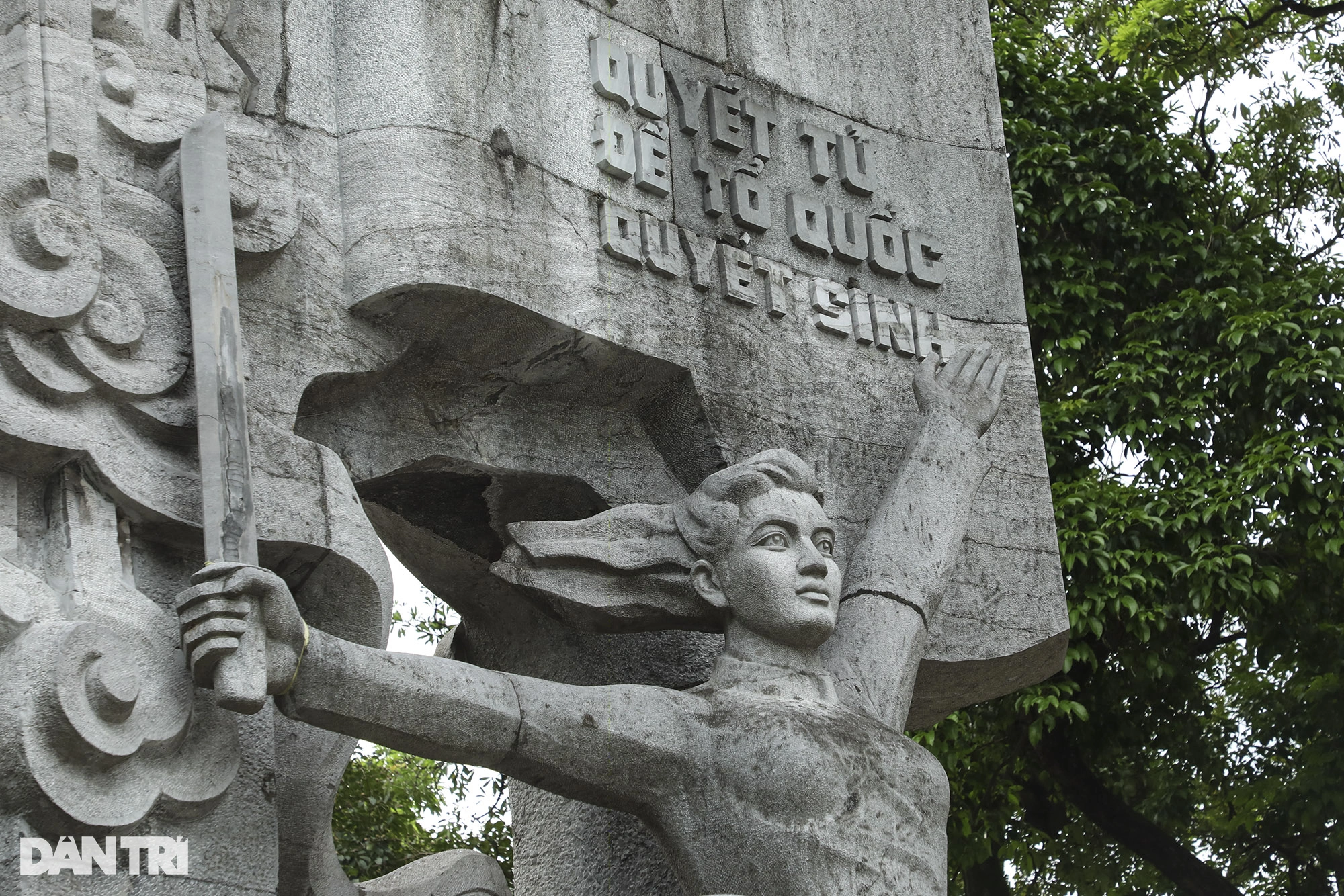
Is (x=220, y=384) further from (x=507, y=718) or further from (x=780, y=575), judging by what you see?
(x=780, y=575)

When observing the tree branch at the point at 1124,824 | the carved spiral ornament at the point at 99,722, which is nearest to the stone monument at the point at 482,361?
the carved spiral ornament at the point at 99,722

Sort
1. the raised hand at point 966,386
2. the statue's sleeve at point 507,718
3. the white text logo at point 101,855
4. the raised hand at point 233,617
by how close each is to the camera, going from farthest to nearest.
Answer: the raised hand at point 966,386 → the statue's sleeve at point 507,718 → the raised hand at point 233,617 → the white text logo at point 101,855

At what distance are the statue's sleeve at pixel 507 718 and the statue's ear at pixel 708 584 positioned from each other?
0.32 meters

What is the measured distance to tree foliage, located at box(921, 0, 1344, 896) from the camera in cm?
949

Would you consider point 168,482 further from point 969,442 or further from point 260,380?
point 969,442

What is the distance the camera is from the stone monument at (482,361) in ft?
15.6

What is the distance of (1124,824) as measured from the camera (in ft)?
33.6

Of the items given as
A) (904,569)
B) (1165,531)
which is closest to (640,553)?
(904,569)

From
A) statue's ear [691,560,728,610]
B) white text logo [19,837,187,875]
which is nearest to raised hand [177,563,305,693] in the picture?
white text logo [19,837,187,875]

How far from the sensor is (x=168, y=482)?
496cm

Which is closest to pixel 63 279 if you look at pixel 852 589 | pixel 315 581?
pixel 315 581

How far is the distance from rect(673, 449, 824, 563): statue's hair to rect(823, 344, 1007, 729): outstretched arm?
47 centimetres

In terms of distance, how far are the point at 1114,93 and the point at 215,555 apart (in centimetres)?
781

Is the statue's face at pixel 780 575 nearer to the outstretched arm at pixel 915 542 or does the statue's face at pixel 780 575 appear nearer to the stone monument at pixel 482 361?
the stone monument at pixel 482 361
